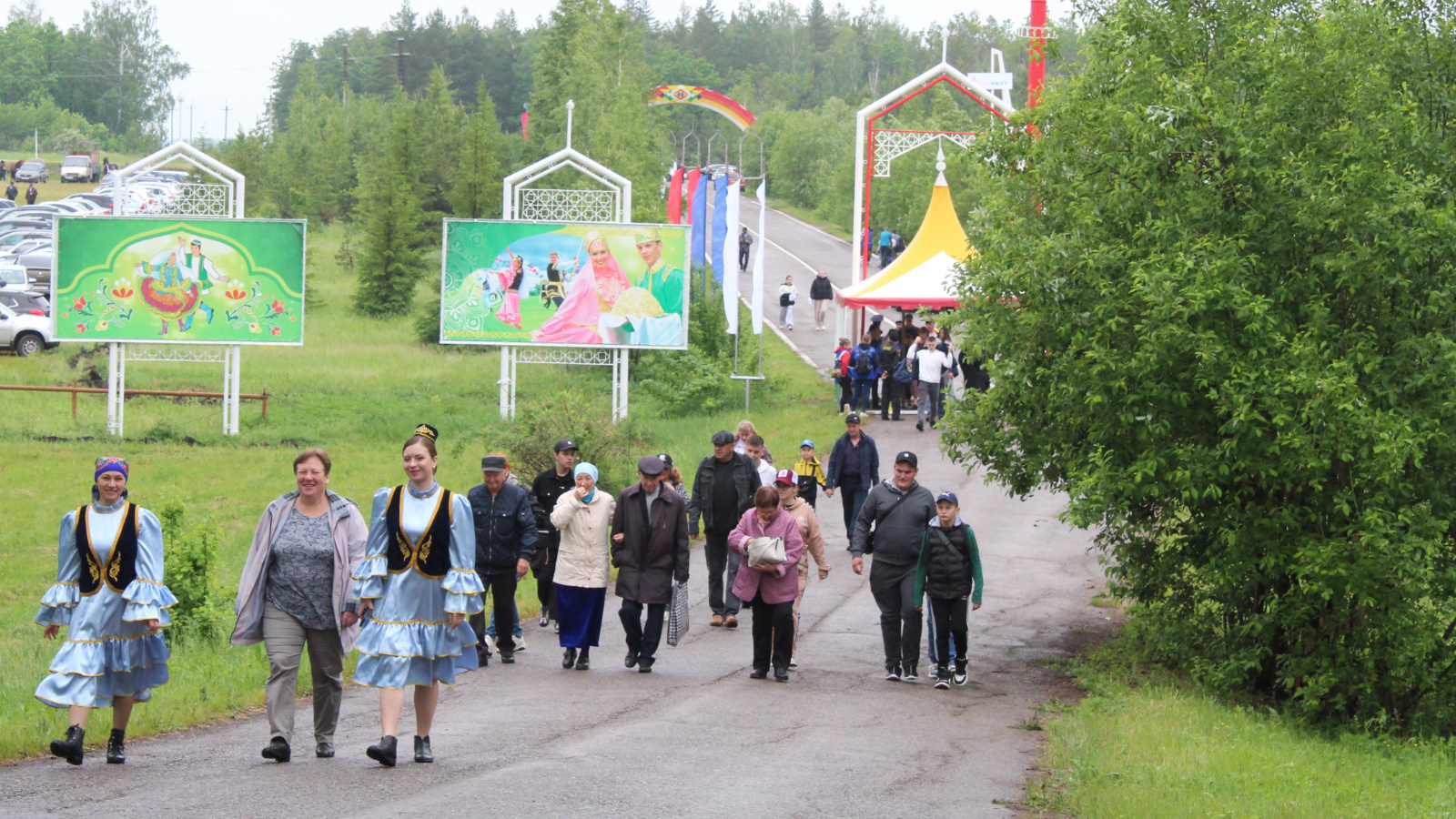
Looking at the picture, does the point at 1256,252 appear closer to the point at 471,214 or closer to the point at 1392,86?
the point at 1392,86

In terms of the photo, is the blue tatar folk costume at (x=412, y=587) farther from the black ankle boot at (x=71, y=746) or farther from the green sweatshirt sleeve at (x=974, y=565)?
the green sweatshirt sleeve at (x=974, y=565)

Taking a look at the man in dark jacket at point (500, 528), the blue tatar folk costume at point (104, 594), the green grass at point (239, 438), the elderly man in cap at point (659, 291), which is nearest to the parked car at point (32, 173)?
the green grass at point (239, 438)

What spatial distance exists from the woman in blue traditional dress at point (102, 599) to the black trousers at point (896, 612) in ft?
18.8

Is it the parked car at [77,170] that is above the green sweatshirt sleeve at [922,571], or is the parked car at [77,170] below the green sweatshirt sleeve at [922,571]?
above

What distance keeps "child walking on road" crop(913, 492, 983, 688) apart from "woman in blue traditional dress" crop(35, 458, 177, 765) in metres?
5.87

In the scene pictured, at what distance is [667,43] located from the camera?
172 m

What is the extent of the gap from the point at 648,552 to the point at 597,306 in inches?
638

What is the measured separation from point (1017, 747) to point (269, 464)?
17.6m

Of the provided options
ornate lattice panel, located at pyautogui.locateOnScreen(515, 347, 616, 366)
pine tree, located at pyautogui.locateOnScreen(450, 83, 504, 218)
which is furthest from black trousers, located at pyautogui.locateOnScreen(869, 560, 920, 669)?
pine tree, located at pyautogui.locateOnScreen(450, 83, 504, 218)

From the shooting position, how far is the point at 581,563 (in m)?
11.2

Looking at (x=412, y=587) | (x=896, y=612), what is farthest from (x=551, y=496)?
(x=412, y=587)

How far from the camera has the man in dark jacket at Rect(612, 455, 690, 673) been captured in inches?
446

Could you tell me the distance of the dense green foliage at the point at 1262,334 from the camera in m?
10.9

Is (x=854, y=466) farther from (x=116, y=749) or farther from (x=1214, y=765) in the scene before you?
(x=116, y=749)
